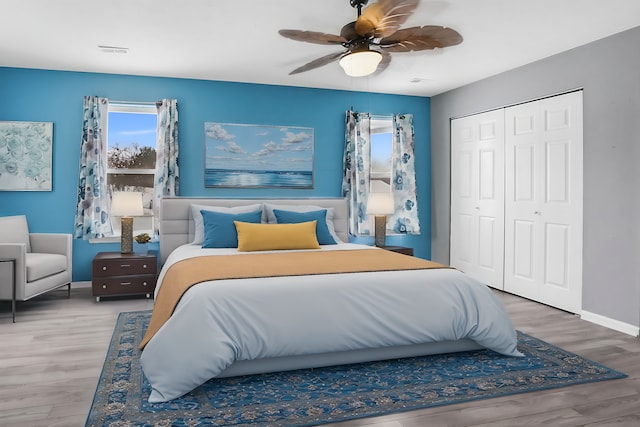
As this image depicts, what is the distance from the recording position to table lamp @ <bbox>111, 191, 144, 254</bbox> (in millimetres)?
5027

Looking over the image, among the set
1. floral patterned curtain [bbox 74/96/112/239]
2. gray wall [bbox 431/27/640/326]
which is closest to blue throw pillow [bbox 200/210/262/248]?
floral patterned curtain [bbox 74/96/112/239]

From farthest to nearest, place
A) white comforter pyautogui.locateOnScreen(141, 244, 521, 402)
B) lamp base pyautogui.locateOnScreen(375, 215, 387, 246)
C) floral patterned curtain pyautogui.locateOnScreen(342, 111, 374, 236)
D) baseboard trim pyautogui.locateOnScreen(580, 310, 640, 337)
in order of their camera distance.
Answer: floral patterned curtain pyautogui.locateOnScreen(342, 111, 374, 236) < lamp base pyautogui.locateOnScreen(375, 215, 387, 246) < baseboard trim pyautogui.locateOnScreen(580, 310, 640, 337) < white comforter pyautogui.locateOnScreen(141, 244, 521, 402)

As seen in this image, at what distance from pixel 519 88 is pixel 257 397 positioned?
13.6 feet

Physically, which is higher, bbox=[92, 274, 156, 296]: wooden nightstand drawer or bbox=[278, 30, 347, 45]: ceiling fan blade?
bbox=[278, 30, 347, 45]: ceiling fan blade

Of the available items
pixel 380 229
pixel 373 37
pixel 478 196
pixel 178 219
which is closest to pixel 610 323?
pixel 478 196

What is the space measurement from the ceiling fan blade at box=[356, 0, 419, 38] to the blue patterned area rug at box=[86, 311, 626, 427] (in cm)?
211

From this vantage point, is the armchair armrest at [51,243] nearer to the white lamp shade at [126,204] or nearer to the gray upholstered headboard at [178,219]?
the white lamp shade at [126,204]

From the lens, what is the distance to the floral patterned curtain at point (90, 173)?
5250 millimetres

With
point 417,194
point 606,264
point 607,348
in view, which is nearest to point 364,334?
point 607,348

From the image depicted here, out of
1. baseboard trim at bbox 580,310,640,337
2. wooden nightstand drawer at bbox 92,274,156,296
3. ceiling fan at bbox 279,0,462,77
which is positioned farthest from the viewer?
wooden nightstand drawer at bbox 92,274,156,296

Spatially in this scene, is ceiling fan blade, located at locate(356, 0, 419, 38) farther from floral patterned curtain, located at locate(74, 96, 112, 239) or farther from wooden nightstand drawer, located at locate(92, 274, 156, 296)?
floral patterned curtain, located at locate(74, 96, 112, 239)

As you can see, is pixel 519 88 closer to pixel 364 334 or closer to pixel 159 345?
pixel 364 334

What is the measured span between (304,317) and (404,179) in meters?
3.88

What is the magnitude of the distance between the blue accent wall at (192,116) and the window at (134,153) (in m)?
0.18
